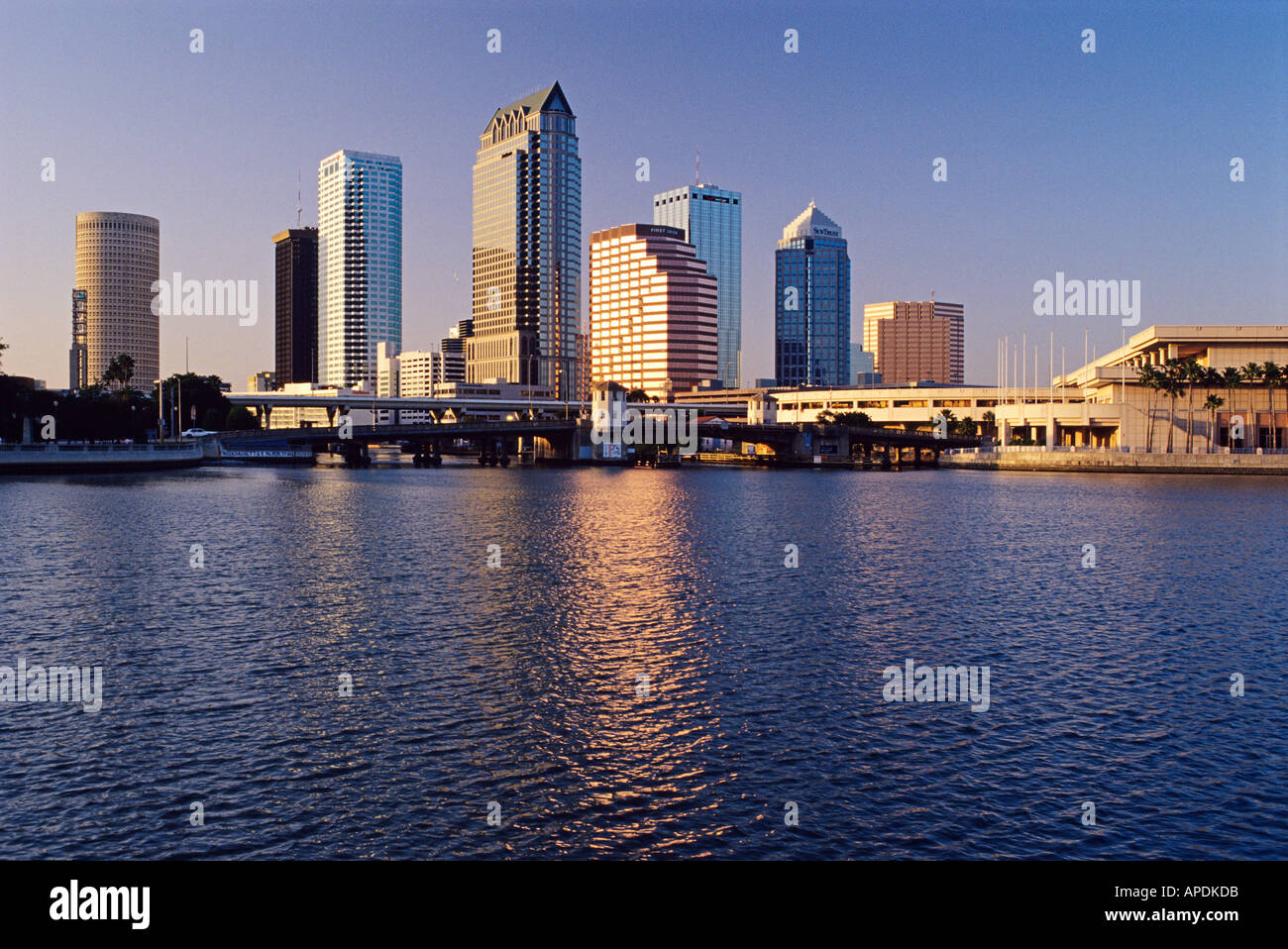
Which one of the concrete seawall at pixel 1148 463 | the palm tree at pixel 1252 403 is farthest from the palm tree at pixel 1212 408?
the concrete seawall at pixel 1148 463

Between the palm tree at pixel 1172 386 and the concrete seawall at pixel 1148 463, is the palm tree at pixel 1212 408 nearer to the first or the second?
the palm tree at pixel 1172 386

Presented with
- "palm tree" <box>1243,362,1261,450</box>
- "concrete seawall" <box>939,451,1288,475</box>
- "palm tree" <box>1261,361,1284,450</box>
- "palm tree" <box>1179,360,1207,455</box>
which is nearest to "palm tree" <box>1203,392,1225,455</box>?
"palm tree" <box>1179,360,1207,455</box>

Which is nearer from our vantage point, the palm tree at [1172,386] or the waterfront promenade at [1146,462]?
the waterfront promenade at [1146,462]

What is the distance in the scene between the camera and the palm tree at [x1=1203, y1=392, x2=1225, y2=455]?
180500 mm

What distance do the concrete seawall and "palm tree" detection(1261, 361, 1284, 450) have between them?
10473 millimetres

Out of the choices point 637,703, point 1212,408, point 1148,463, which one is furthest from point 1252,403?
point 637,703

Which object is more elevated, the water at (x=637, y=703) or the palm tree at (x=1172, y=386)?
the palm tree at (x=1172, y=386)

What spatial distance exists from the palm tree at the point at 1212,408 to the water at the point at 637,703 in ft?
421

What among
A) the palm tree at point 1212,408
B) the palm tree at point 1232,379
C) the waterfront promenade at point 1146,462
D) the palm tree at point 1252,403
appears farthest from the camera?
the palm tree at point 1252,403

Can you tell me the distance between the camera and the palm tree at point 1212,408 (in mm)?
180500

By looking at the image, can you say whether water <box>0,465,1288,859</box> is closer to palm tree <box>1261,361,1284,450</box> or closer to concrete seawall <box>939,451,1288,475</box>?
concrete seawall <box>939,451,1288,475</box>

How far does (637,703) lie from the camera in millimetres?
29188

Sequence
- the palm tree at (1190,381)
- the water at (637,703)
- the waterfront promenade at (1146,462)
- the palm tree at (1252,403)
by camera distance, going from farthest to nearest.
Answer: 1. the palm tree at (1252,403)
2. the palm tree at (1190,381)
3. the waterfront promenade at (1146,462)
4. the water at (637,703)
